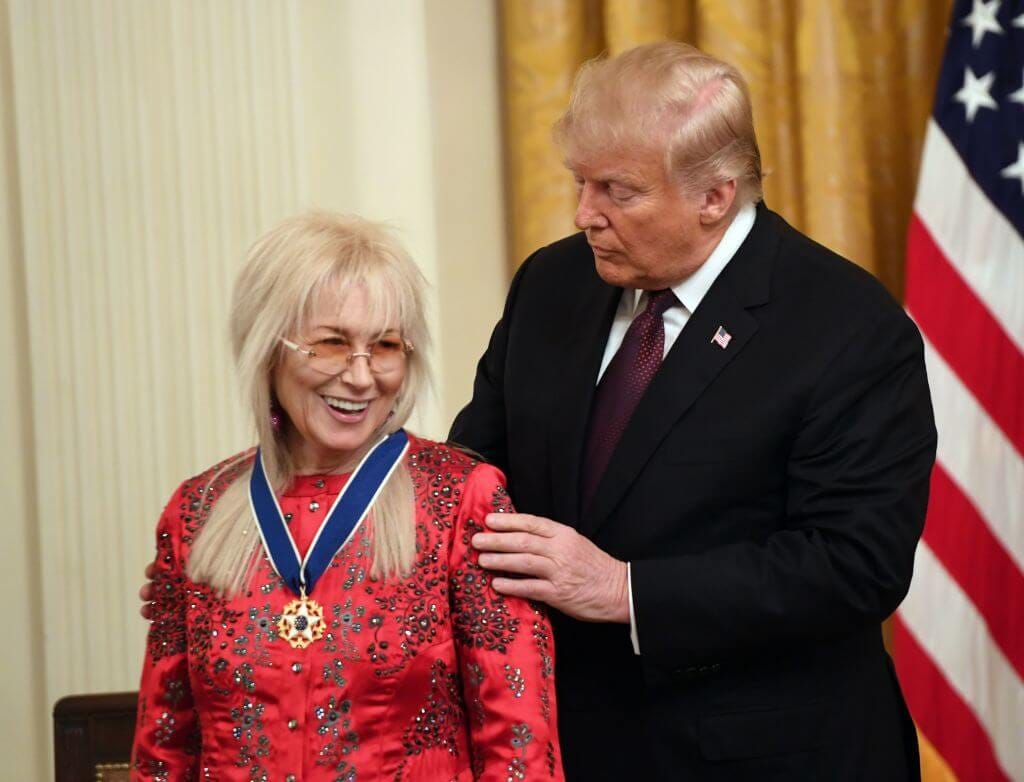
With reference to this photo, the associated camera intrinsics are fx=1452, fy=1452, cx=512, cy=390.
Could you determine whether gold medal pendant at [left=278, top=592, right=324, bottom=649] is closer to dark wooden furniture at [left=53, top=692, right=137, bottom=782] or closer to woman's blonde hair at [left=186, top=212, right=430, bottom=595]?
woman's blonde hair at [left=186, top=212, right=430, bottom=595]

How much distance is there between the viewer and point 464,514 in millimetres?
2289

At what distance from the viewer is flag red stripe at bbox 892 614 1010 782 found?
3.80 m

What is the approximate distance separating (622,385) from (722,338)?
0.21 metres

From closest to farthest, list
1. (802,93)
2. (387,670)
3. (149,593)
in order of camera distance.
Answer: (387,670)
(149,593)
(802,93)

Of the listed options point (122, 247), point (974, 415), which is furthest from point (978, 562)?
point (122, 247)

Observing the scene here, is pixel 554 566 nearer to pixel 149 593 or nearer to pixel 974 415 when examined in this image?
pixel 149 593

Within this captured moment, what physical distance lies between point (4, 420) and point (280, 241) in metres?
2.44

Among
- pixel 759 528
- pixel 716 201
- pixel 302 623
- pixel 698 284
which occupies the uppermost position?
pixel 716 201

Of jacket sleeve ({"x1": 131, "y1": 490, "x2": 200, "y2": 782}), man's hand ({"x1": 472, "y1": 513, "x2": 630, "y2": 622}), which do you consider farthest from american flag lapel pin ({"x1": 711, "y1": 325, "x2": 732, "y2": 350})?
jacket sleeve ({"x1": 131, "y1": 490, "x2": 200, "y2": 782})


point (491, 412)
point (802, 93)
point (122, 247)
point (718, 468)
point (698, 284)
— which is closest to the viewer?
point (718, 468)

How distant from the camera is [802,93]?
416cm

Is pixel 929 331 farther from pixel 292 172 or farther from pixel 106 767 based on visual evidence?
pixel 106 767

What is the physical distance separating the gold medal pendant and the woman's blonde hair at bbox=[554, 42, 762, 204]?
3.21 ft

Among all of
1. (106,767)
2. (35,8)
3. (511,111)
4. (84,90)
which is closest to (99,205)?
(84,90)
